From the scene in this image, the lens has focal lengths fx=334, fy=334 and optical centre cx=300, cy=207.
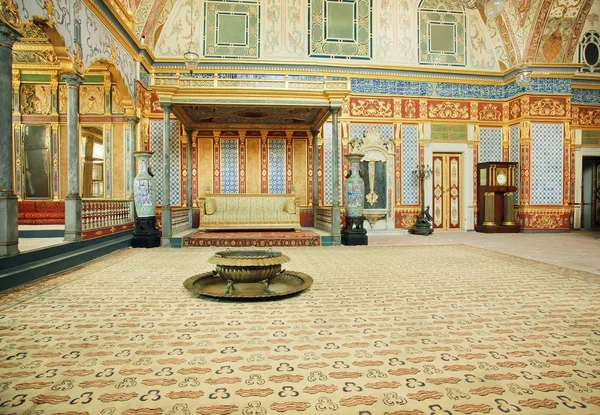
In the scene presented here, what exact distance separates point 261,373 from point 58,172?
402 inches

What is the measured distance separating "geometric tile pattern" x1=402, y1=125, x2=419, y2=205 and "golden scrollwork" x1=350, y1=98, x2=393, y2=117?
80cm

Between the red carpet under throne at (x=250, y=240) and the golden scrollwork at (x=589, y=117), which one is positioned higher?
the golden scrollwork at (x=589, y=117)

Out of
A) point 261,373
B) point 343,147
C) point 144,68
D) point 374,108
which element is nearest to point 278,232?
point 343,147

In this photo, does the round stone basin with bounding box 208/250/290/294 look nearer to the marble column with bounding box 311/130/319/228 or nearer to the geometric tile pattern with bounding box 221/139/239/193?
the marble column with bounding box 311/130/319/228

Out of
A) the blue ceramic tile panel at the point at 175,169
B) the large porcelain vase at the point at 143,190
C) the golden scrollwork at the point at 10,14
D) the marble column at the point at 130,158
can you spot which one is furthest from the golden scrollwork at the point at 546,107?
the golden scrollwork at the point at 10,14

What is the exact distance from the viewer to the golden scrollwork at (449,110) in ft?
36.3

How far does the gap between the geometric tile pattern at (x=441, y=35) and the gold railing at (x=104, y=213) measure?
33.1 feet

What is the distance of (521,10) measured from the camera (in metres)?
10.5

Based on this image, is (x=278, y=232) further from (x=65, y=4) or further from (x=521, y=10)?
(x=521, y=10)

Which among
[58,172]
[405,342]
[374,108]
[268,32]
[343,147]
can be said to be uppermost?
[268,32]

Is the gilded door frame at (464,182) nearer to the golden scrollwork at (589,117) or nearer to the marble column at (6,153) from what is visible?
the golden scrollwork at (589,117)

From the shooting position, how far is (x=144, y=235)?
762cm

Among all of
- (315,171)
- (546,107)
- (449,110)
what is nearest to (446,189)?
(449,110)

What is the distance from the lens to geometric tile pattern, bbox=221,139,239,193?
34.1 ft
